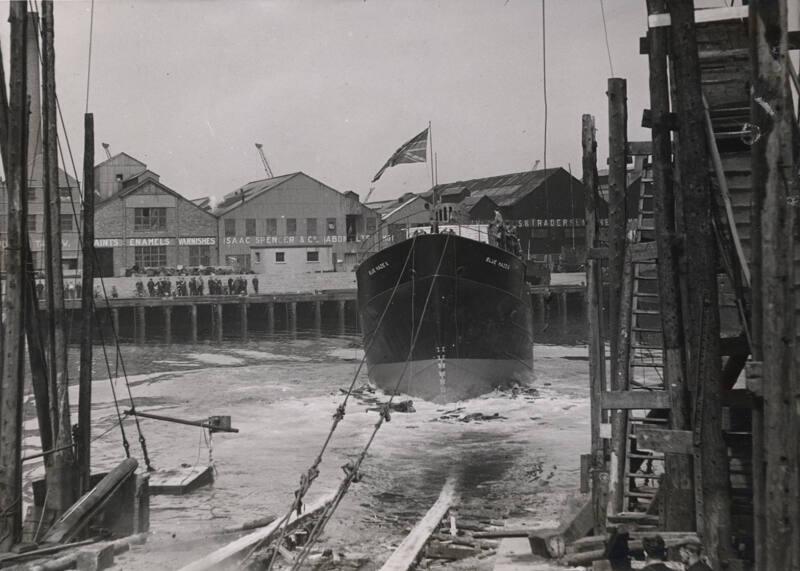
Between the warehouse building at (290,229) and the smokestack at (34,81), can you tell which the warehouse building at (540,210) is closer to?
the warehouse building at (290,229)

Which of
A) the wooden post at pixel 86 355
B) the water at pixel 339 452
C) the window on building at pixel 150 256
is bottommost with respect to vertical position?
the water at pixel 339 452

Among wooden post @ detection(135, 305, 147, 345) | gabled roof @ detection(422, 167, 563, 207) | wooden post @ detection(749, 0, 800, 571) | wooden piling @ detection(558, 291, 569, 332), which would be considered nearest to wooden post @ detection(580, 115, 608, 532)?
wooden post @ detection(749, 0, 800, 571)

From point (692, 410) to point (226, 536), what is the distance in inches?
206

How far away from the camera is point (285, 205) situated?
57.9 metres

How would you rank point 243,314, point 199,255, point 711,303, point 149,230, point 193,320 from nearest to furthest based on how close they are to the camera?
point 711,303 → point 193,320 → point 243,314 → point 149,230 → point 199,255

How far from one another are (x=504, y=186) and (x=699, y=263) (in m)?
59.4

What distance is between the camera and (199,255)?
185 feet

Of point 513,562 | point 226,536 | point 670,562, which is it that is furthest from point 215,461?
point 670,562

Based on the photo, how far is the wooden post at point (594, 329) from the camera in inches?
306

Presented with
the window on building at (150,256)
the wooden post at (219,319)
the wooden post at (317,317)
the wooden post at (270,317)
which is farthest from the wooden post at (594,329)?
the window on building at (150,256)

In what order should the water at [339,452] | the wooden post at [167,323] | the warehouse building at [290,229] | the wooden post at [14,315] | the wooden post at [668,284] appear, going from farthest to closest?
the warehouse building at [290,229]
the wooden post at [167,323]
the water at [339,452]
the wooden post at [14,315]
the wooden post at [668,284]

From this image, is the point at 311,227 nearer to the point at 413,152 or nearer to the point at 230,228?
the point at 230,228

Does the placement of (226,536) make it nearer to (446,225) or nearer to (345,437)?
(345,437)

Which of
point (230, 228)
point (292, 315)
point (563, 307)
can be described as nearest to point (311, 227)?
point (230, 228)
